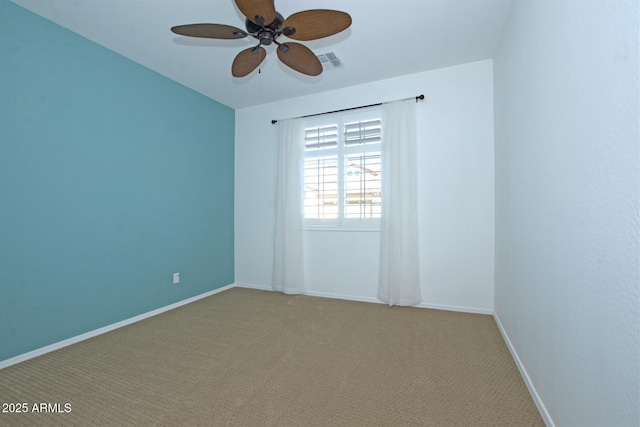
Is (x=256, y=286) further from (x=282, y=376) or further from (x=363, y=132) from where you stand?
(x=363, y=132)

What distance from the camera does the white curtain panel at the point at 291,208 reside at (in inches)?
148

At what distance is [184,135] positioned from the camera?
137 inches

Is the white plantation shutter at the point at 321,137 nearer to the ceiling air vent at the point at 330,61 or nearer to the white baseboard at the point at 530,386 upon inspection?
Answer: the ceiling air vent at the point at 330,61

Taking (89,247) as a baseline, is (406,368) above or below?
below

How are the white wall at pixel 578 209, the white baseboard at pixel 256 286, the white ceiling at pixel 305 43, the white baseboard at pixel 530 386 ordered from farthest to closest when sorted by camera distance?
the white baseboard at pixel 256 286 → the white ceiling at pixel 305 43 → the white baseboard at pixel 530 386 → the white wall at pixel 578 209

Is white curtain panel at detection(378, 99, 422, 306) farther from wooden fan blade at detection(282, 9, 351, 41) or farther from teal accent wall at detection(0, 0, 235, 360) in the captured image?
teal accent wall at detection(0, 0, 235, 360)

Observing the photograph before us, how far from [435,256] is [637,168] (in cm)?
249

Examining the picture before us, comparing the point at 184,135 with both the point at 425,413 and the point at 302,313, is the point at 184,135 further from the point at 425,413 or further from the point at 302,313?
the point at 425,413

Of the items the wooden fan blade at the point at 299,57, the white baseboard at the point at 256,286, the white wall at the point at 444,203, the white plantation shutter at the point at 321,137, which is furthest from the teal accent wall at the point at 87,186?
the wooden fan blade at the point at 299,57

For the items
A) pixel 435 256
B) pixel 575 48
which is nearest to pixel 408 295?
pixel 435 256

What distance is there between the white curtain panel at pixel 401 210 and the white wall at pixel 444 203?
0.12 meters

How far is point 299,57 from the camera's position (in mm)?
1987

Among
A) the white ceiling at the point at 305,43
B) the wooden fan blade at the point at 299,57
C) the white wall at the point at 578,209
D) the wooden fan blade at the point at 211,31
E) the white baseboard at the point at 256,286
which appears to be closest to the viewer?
the white wall at the point at 578,209

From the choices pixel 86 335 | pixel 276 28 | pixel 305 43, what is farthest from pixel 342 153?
pixel 86 335
